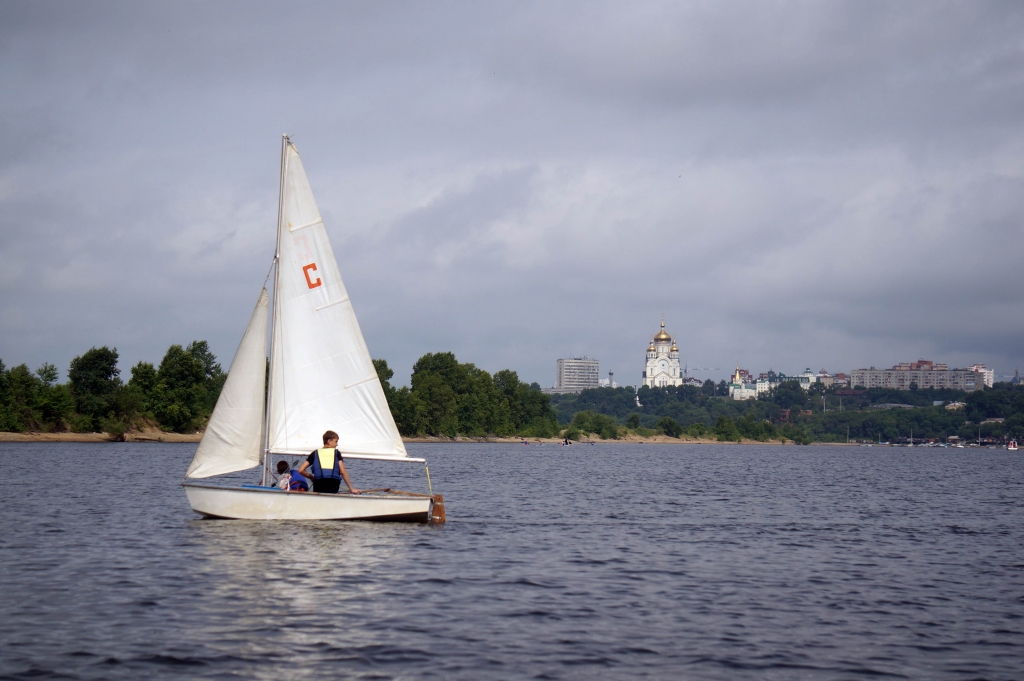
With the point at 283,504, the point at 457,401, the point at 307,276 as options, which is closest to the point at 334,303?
the point at 307,276

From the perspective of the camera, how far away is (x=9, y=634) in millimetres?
14406

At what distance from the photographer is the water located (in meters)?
13.8

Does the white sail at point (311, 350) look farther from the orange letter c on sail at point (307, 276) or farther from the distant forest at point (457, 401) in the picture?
the distant forest at point (457, 401)

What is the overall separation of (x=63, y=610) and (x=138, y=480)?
34489 millimetres

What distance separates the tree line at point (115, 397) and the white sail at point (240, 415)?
88531 mm

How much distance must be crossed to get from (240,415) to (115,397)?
96423 millimetres

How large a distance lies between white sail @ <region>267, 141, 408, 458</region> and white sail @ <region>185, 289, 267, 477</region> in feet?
1.30

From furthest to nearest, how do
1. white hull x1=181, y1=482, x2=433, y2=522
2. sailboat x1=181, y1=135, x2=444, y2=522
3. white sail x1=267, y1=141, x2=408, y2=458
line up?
white sail x1=267, y1=141, x2=408, y2=458 → sailboat x1=181, y1=135, x2=444, y2=522 → white hull x1=181, y1=482, x2=433, y2=522

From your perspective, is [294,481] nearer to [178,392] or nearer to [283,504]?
[283,504]

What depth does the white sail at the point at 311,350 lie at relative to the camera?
27.1 metres

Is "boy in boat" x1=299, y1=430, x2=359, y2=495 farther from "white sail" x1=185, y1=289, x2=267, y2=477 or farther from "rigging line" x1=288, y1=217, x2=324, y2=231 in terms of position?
"rigging line" x1=288, y1=217, x2=324, y2=231

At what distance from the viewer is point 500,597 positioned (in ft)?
60.9

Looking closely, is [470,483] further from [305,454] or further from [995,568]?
[995,568]

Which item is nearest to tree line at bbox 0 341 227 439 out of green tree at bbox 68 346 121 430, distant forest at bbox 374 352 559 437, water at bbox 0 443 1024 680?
green tree at bbox 68 346 121 430
